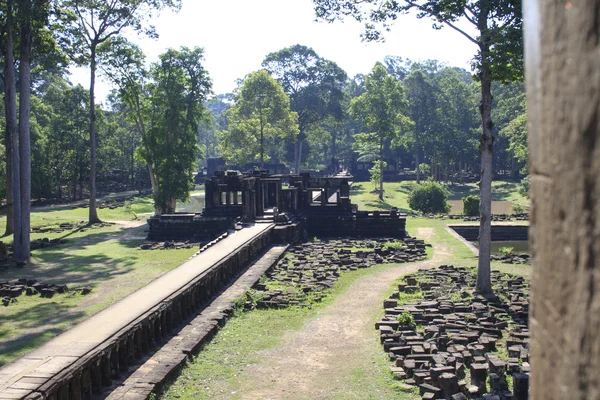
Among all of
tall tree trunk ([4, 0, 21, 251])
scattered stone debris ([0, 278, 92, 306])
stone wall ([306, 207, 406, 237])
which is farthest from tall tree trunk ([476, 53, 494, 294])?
tall tree trunk ([4, 0, 21, 251])

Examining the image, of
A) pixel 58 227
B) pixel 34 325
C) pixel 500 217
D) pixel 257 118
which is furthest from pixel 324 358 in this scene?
pixel 257 118

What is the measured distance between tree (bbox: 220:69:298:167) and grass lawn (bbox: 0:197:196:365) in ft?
57.2

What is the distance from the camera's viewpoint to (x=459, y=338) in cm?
1214

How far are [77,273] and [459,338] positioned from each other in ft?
44.7

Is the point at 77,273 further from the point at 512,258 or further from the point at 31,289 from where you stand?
the point at 512,258

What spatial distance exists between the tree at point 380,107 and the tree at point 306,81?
20388mm

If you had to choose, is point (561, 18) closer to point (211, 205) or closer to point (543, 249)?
point (543, 249)

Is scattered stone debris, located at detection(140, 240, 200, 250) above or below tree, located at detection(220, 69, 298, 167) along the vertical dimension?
below

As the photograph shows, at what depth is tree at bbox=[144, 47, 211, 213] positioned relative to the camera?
3525 centimetres

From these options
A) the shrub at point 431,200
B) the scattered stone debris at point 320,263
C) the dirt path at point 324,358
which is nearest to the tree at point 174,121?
the scattered stone debris at point 320,263

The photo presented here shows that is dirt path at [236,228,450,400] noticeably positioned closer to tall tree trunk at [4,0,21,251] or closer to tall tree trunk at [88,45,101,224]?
tall tree trunk at [4,0,21,251]

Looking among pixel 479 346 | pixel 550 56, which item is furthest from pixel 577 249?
pixel 479 346

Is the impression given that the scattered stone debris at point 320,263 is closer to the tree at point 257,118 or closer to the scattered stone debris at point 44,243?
the scattered stone debris at point 44,243

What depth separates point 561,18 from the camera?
4.03 ft
